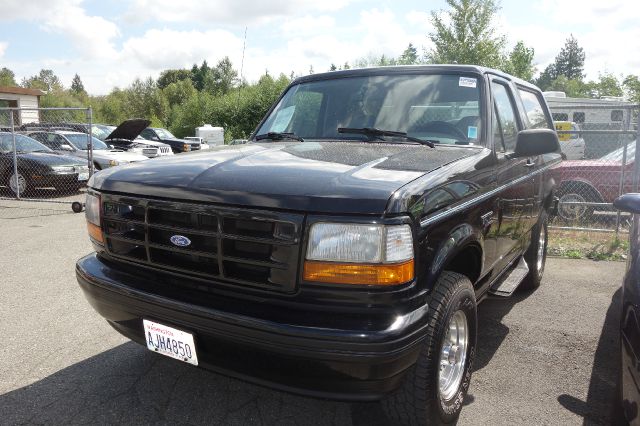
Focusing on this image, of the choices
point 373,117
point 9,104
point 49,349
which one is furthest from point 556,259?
point 9,104

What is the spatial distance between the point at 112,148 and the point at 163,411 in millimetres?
12135

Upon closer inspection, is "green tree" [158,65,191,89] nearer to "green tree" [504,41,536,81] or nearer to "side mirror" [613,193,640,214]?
"green tree" [504,41,536,81]

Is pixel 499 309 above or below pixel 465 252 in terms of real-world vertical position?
below

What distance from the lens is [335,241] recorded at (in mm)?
1992

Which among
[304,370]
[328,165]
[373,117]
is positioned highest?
[373,117]

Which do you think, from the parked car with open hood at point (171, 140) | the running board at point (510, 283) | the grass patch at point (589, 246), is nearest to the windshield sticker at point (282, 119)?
the running board at point (510, 283)

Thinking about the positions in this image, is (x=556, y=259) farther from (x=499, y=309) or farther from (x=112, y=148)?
(x=112, y=148)

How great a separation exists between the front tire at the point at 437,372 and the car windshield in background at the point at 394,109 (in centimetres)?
107

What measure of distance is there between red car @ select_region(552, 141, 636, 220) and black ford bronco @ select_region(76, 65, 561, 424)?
559 centimetres

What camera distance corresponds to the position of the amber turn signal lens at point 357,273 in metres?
1.99

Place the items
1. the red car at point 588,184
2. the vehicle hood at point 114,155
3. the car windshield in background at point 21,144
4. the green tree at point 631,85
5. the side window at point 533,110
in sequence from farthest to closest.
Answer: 1. the green tree at point 631,85
2. the vehicle hood at point 114,155
3. the car windshield in background at point 21,144
4. the red car at point 588,184
5. the side window at point 533,110

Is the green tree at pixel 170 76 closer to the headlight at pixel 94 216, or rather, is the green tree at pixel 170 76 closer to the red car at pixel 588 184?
the red car at pixel 588 184

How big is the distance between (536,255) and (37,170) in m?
9.80

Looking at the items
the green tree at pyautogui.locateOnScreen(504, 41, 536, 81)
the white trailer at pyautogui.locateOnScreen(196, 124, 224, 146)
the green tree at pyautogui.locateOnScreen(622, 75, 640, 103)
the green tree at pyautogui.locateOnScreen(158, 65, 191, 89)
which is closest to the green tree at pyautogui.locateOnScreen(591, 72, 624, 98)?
the green tree at pyautogui.locateOnScreen(622, 75, 640, 103)
